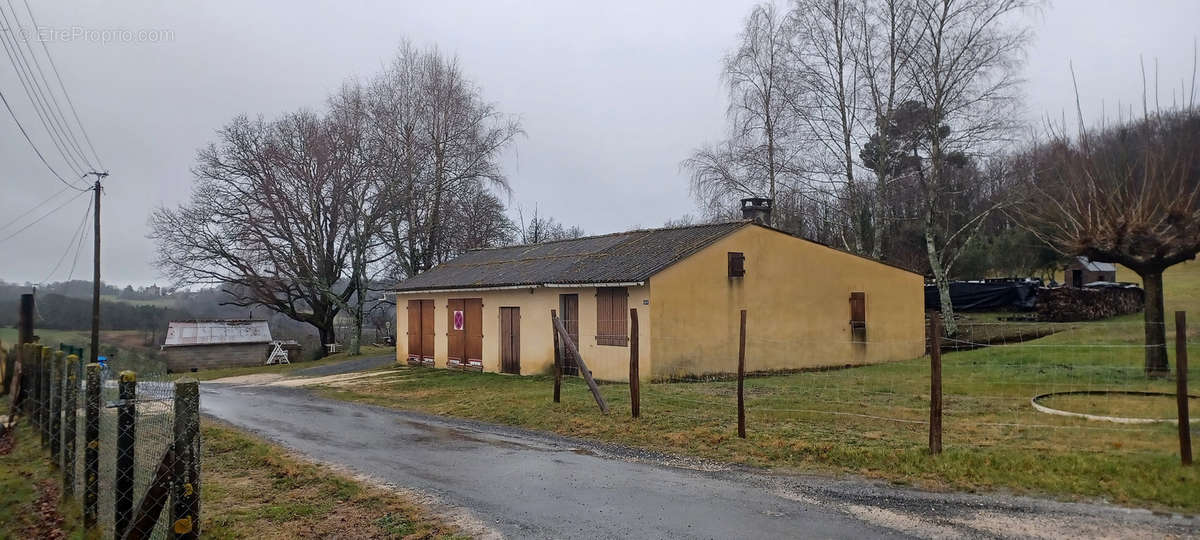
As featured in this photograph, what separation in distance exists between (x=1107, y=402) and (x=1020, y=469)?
16.2 ft

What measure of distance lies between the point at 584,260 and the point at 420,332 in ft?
27.0

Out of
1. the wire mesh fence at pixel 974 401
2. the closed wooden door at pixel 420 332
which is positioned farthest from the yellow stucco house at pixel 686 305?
the closed wooden door at pixel 420 332

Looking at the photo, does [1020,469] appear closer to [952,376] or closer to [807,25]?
[952,376]

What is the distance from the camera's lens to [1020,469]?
7910 millimetres

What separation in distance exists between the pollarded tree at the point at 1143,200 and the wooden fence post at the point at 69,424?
16033mm

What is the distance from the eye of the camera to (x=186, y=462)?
16.4ft

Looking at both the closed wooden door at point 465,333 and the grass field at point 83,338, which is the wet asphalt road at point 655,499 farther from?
the grass field at point 83,338

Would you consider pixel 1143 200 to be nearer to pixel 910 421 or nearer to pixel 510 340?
pixel 910 421

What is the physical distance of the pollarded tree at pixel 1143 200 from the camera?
1464 centimetres

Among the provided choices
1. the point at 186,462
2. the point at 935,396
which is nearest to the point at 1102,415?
the point at 935,396

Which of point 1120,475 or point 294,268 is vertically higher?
point 294,268

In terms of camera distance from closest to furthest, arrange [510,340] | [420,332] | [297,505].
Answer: [297,505], [510,340], [420,332]

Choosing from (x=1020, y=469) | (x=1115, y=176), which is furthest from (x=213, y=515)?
(x=1115, y=176)

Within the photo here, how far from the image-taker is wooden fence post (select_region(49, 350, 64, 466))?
8383mm
